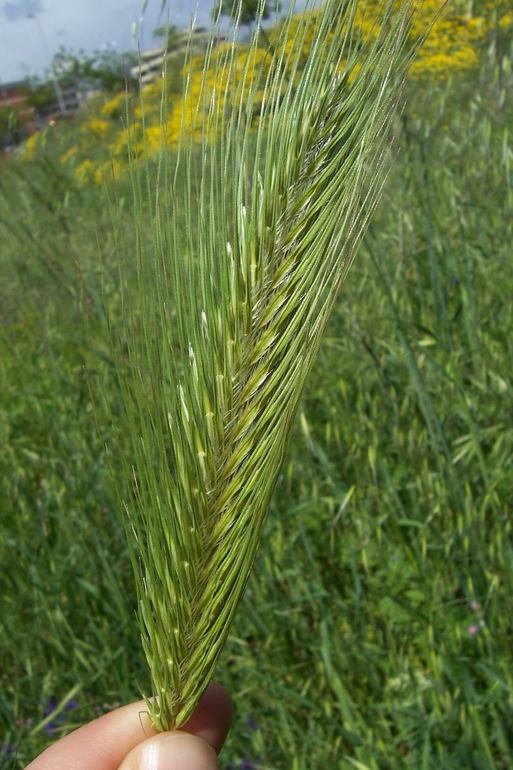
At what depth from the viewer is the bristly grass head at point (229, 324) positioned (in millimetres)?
782

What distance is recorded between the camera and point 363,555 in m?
1.74

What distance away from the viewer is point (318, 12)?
0.91 metres

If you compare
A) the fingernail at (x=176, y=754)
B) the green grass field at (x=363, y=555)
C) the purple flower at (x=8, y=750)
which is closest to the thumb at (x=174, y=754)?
the fingernail at (x=176, y=754)

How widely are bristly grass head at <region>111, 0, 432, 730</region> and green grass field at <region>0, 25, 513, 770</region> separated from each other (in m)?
0.49

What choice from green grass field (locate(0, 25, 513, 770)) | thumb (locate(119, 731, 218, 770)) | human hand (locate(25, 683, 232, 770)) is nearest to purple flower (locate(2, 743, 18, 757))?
green grass field (locate(0, 25, 513, 770))

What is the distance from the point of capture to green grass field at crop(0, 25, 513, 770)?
150 cm

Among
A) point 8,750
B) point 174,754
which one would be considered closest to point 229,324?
point 174,754

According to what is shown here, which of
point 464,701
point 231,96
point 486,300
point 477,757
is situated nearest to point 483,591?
point 464,701

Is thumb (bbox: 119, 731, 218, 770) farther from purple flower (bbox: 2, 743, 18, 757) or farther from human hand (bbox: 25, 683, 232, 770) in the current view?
purple flower (bbox: 2, 743, 18, 757)

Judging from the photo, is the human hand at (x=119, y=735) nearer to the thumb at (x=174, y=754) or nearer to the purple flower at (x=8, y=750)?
the thumb at (x=174, y=754)

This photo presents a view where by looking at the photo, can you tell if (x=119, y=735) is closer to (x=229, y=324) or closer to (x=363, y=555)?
(x=229, y=324)

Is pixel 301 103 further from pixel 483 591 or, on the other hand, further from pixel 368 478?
pixel 368 478

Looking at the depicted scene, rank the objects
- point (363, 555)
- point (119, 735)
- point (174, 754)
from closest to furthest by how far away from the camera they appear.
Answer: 1. point (174, 754)
2. point (119, 735)
3. point (363, 555)

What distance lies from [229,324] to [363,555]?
1052 millimetres
